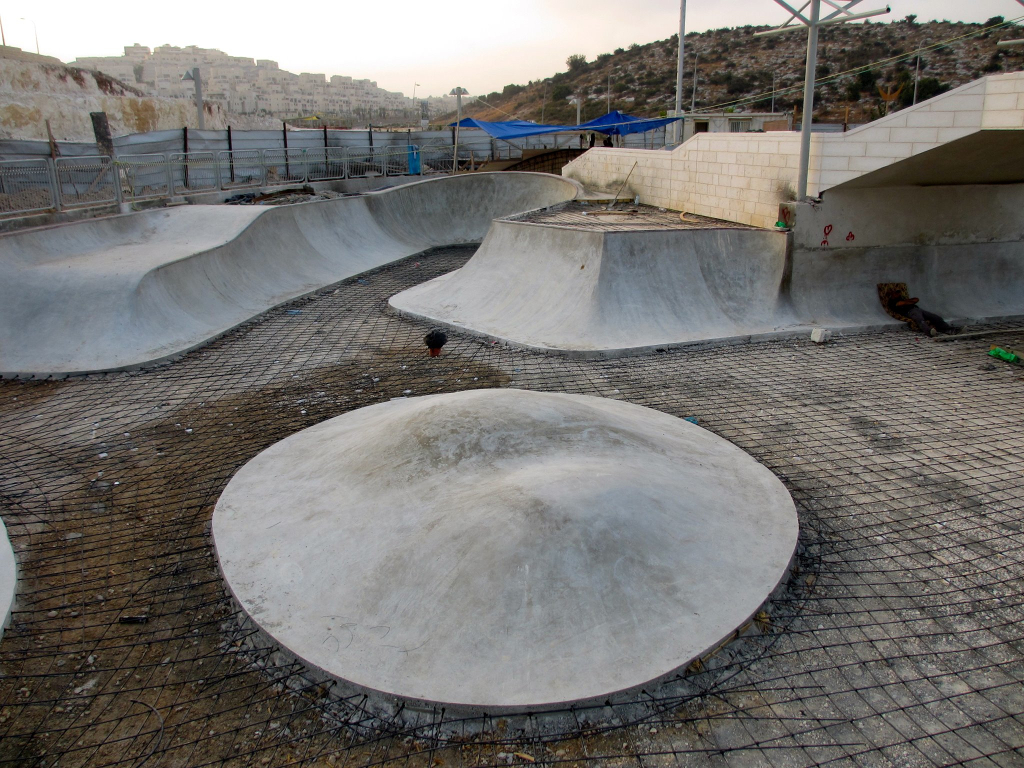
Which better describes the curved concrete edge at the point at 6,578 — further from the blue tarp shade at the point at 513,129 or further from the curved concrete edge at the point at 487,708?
the blue tarp shade at the point at 513,129

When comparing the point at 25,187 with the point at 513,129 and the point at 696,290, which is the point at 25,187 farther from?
the point at 513,129

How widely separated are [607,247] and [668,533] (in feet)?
25.6

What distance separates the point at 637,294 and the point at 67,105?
102ft

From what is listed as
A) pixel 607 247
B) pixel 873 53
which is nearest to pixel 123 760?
pixel 607 247

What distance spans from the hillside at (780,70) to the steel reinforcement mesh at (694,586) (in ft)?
125

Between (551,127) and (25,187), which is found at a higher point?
(551,127)

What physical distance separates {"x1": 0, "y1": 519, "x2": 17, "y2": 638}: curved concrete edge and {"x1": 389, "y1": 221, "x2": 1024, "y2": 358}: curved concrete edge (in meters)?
7.50

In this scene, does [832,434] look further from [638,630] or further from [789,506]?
[638,630]

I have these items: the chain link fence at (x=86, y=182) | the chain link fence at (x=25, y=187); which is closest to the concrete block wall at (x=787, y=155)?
the chain link fence at (x=86, y=182)

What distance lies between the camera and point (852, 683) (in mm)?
4301

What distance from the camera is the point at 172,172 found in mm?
16828

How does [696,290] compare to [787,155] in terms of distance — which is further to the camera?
[787,155]

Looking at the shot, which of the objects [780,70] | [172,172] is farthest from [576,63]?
[172,172]

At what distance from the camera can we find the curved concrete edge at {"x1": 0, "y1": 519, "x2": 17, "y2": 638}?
491 centimetres
